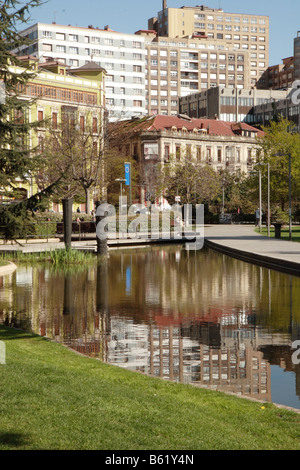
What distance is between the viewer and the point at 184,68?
14662cm

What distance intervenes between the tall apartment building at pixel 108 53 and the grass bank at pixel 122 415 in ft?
351

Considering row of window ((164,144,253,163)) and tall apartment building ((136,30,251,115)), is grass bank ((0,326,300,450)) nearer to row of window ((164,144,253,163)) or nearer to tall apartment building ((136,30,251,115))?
row of window ((164,144,253,163))

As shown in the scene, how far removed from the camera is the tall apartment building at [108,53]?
115 m

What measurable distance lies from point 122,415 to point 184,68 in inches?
5690

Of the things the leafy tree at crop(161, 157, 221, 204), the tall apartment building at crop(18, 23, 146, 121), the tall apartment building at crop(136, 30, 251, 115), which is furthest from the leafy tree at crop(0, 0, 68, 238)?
the tall apartment building at crop(136, 30, 251, 115)

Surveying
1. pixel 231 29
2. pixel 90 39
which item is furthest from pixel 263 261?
pixel 231 29

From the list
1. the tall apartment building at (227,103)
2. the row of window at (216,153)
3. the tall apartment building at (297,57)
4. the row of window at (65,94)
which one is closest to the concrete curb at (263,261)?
the row of window at (65,94)

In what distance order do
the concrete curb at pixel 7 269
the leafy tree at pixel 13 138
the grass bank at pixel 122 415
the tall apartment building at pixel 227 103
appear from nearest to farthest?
the grass bank at pixel 122 415 → the leafy tree at pixel 13 138 → the concrete curb at pixel 7 269 → the tall apartment building at pixel 227 103

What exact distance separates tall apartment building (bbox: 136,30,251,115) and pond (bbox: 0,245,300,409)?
114295 mm

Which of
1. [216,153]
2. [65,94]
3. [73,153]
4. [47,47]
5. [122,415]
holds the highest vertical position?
[47,47]

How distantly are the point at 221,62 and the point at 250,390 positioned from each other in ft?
494

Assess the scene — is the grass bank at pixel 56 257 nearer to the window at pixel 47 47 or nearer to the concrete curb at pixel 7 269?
the concrete curb at pixel 7 269

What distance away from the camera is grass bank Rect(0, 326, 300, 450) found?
19.5 ft

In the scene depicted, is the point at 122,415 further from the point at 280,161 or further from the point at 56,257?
the point at 280,161
